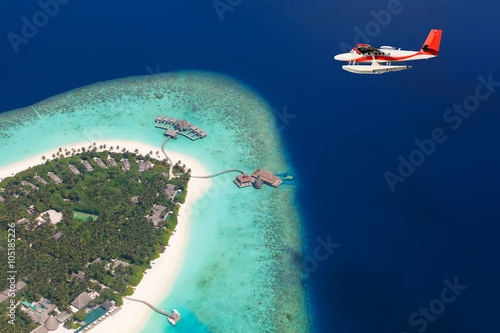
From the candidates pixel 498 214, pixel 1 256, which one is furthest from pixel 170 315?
pixel 498 214

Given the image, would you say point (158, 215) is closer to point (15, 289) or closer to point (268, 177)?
point (268, 177)

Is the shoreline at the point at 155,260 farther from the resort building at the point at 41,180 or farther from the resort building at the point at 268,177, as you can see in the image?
the resort building at the point at 268,177

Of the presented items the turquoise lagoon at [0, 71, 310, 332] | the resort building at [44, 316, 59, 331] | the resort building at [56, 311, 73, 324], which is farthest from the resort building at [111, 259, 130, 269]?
the resort building at [44, 316, 59, 331]

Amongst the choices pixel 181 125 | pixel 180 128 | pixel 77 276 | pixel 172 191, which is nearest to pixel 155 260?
pixel 77 276

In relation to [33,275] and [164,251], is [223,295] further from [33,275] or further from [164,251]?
[33,275]

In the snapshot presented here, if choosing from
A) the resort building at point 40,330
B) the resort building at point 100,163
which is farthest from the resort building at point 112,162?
the resort building at point 40,330

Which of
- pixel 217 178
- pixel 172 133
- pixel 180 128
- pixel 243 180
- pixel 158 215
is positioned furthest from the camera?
pixel 180 128
